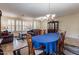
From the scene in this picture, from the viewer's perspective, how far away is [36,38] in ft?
7.26

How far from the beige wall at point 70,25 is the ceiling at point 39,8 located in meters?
0.10

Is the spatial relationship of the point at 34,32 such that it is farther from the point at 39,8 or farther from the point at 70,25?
the point at 70,25

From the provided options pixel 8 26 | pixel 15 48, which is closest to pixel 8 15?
pixel 8 26

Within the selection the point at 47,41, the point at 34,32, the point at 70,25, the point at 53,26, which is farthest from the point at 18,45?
the point at 70,25

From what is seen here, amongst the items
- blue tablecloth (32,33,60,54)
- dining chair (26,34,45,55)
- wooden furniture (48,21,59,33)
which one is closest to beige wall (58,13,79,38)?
wooden furniture (48,21,59,33)

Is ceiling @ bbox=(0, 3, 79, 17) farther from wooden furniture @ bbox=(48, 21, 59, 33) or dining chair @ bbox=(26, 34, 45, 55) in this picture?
dining chair @ bbox=(26, 34, 45, 55)

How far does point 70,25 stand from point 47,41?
0.56 meters

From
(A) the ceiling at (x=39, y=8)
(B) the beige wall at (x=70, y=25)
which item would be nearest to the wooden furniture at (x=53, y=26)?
(B) the beige wall at (x=70, y=25)

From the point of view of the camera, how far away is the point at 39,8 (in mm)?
2211
